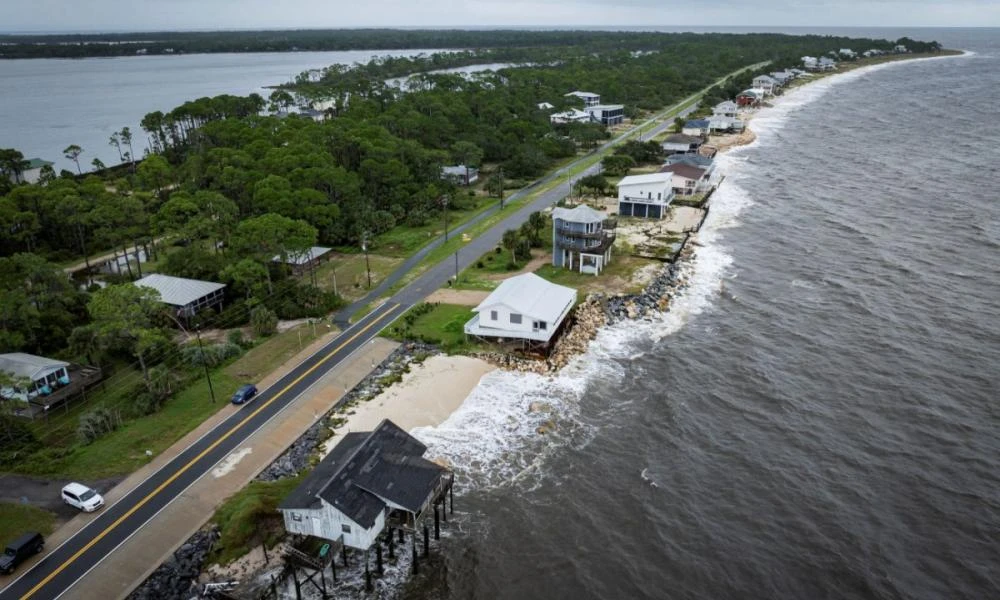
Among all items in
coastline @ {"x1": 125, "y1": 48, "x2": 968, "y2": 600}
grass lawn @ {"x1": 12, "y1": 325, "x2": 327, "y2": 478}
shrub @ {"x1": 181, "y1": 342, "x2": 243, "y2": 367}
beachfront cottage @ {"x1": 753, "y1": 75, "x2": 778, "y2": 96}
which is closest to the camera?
grass lawn @ {"x1": 12, "y1": 325, "x2": 327, "y2": 478}

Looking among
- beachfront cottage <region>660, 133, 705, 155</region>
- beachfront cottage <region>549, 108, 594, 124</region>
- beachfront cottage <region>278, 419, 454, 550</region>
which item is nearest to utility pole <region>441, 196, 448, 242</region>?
beachfront cottage <region>278, 419, 454, 550</region>

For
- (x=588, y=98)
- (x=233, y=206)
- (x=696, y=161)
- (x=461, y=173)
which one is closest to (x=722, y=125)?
(x=588, y=98)

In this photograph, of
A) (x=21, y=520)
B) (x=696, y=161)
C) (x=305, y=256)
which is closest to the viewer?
(x=21, y=520)

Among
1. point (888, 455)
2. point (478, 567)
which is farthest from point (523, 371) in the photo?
point (888, 455)

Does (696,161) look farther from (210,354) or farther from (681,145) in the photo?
(210,354)

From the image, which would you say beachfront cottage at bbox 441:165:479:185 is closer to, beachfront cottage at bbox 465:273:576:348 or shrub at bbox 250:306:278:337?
beachfront cottage at bbox 465:273:576:348

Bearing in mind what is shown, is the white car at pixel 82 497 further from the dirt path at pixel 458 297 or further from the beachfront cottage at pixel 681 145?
the beachfront cottage at pixel 681 145
